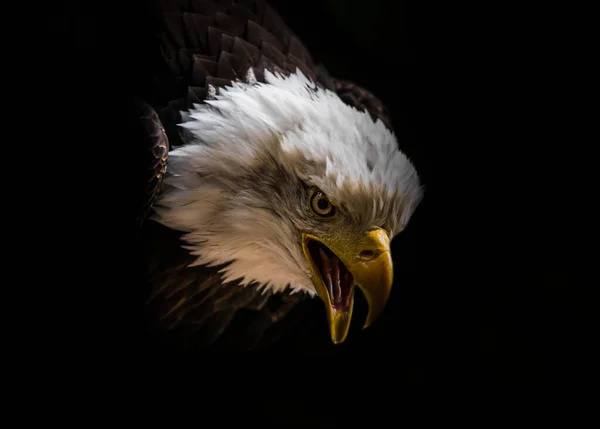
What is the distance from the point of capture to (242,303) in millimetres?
1780

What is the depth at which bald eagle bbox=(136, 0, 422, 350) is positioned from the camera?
1.34 metres

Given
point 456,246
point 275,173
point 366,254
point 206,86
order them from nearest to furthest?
point 366,254 < point 275,173 < point 206,86 < point 456,246

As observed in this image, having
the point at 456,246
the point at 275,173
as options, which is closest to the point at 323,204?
the point at 275,173

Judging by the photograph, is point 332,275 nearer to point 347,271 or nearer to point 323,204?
point 347,271

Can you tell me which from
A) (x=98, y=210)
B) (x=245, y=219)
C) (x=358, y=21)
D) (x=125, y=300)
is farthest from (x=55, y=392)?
(x=358, y=21)

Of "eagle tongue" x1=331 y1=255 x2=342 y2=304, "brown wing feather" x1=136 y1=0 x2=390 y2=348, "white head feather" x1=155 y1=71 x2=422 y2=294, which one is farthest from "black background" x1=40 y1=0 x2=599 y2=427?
"eagle tongue" x1=331 y1=255 x2=342 y2=304

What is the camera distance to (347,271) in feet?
4.68

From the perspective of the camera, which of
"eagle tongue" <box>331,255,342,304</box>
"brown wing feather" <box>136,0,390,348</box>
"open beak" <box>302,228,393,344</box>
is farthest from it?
"brown wing feather" <box>136,0,390,348</box>

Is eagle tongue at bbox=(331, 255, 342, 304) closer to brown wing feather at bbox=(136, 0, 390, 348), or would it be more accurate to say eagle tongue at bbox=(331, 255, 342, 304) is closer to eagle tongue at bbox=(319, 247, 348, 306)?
eagle tongue at bbox=(319, 247, 348, 306)

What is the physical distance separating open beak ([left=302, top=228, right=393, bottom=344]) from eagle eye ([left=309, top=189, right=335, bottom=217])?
52 mm

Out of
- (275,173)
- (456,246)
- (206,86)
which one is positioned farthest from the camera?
(456,246)

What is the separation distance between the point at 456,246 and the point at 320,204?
0.92m

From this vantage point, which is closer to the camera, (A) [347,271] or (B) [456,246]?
(A) [347,271]

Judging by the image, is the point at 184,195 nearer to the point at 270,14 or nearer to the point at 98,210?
the point at 98,210
